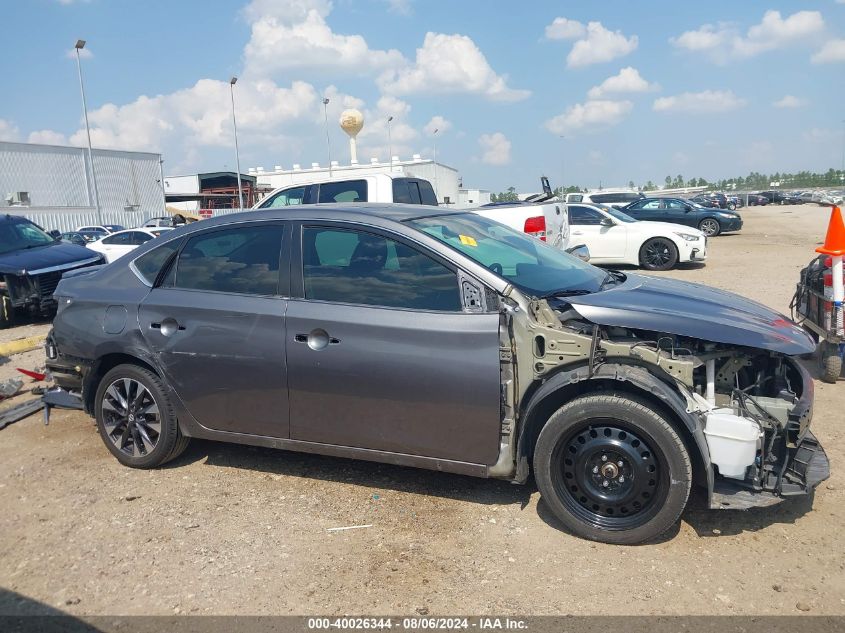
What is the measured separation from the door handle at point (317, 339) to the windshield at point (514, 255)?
2.73ft

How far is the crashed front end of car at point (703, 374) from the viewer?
3.20 meters

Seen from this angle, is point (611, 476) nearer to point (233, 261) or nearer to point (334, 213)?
point (334, 213)

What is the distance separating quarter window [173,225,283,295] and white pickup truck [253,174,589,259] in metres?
5.68

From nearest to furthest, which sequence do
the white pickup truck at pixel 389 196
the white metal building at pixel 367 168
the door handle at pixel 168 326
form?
the door handle at pixel 168 326
the white pickup truck at pixel 389 196
the white metal building at pixel 367 168

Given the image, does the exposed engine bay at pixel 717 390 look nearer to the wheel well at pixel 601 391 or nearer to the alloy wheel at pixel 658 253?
the wheel well at pixel 601 391

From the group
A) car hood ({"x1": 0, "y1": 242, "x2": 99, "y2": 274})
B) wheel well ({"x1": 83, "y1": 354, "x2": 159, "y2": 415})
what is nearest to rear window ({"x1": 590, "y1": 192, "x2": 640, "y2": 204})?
car hood ({"x1": 0, "y1": 242, "x2": 99, "y2": 274})

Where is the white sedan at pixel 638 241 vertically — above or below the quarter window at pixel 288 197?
below

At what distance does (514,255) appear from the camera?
4180mm

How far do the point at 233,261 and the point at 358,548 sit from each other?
194cm

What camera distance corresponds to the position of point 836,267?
216 inches

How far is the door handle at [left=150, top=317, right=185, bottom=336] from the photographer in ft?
13.6

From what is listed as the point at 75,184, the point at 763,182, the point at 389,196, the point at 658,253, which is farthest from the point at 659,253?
the point at 763,182

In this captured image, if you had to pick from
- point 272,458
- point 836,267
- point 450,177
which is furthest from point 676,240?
point 450,177

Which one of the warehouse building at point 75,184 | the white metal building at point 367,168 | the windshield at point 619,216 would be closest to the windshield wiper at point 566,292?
the windshield at point 619,216
